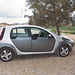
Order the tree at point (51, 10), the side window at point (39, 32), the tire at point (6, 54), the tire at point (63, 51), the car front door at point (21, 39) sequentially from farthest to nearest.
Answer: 1. the tree at point (51, 10)
2. the tire at point (63, 51)
3. the side window at point (39, 32)
4. the car front door at point (21, 39)
5. the tire at point (6, 54)

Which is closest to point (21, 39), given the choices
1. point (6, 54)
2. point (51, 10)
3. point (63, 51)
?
point (6, 54)

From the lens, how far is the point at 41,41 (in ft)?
16.3

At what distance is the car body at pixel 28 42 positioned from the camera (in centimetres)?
462

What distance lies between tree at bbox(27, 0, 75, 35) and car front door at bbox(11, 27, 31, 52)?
333 centimetres

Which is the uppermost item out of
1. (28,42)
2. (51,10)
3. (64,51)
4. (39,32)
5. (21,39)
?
(51,10)

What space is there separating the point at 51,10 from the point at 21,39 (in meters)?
4.33

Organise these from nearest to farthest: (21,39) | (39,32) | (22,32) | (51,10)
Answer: (21,39) → (22,32) → (39,32) → (51,10)

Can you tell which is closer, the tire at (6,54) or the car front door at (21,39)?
the tire at (6,54)

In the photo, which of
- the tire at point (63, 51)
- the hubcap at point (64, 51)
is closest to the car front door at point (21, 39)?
the tire at point (63, 51)

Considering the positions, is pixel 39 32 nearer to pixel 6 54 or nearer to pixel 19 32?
pixel 19 32

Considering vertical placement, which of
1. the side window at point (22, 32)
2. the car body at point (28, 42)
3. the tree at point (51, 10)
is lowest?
the car body at point (28, 42)

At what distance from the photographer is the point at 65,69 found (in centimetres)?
386

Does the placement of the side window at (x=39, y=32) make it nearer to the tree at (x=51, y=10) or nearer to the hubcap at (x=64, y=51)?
the hubcap at (x=64, y=51)

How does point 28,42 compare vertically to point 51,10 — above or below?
below
